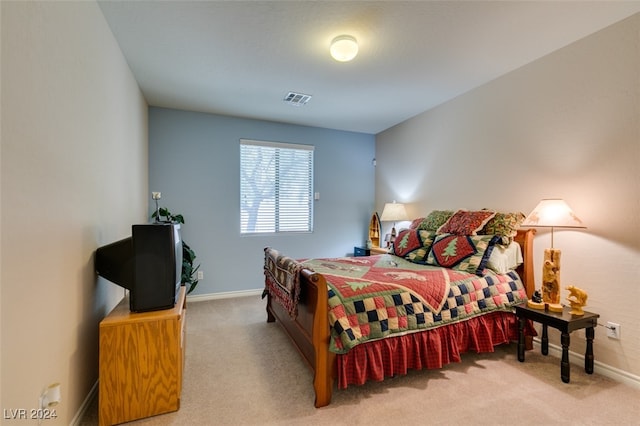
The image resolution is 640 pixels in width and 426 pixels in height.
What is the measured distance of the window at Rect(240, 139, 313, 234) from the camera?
4.36 metres

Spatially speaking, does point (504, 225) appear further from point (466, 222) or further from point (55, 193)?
point (55, 193)

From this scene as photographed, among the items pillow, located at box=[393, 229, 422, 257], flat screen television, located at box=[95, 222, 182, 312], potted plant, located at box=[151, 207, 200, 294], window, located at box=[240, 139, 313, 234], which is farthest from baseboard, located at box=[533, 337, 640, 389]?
potted plant, located at box=[151, 207, 200, 294]

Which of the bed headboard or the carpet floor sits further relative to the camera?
the bed headboard

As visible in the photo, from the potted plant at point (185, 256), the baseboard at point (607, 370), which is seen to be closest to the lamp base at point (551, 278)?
the baseboard at point (607, 370)

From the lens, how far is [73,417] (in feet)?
5.31

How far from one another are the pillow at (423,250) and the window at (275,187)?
6.60ft

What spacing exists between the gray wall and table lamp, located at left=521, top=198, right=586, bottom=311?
9.81 ft

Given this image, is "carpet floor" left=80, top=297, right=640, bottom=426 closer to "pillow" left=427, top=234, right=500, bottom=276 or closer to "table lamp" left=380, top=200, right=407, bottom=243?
"pillow" left=427, top=234, right=500, bottom=276

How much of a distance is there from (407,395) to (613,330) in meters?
1.68

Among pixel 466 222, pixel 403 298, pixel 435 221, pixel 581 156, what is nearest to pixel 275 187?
pixel 435 221

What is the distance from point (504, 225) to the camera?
2.67 metres

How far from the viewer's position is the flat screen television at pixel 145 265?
1810 millimetres

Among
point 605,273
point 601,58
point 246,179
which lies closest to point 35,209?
point 246,179

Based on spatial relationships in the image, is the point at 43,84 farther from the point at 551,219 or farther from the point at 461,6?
the point at 551,219
